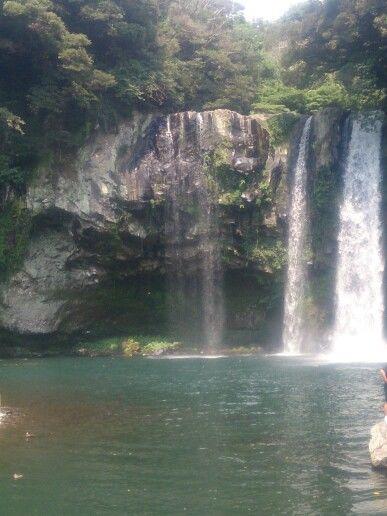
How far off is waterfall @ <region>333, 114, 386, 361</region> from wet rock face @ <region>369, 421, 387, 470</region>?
16927 mm

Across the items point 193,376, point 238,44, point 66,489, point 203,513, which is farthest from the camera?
point 238,44

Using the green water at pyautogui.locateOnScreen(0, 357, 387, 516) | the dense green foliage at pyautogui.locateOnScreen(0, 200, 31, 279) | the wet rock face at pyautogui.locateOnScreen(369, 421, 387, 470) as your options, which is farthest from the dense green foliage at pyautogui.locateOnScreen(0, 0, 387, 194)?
the wet rock face at pyautogui.locateOnScreen(369, 421, 387, 470)

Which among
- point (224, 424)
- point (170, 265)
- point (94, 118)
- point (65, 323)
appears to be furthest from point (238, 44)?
point (224, 424)

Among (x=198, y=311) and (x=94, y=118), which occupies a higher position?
(x=94, y=118)

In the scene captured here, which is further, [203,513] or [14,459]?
[14,459]

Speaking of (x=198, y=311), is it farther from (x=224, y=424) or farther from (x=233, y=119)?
(x=224, y=424)

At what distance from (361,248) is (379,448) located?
62.4 feet

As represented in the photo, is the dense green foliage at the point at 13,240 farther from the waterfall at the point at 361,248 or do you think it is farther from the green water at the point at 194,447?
the waterfall at the point at 361,248

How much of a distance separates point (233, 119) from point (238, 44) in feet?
26.5

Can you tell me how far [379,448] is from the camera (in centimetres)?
716

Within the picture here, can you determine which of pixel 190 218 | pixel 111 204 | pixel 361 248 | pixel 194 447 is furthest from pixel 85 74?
pixel 194 447

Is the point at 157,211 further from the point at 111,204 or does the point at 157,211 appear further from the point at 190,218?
the point at 111,204

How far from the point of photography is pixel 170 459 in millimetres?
7953

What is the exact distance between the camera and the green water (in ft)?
21.1
